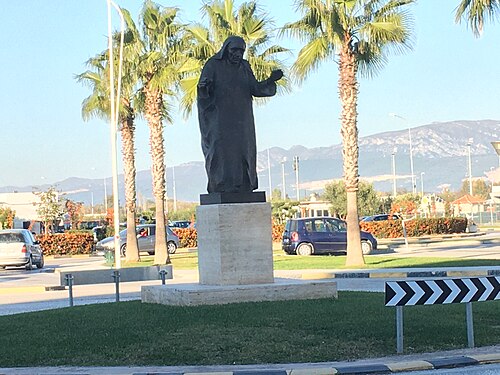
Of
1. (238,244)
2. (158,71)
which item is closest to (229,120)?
(238,244)

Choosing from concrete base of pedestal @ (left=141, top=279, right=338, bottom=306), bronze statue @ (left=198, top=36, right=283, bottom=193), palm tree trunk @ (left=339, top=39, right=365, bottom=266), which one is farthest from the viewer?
palm tree trunk @ (left=339, top=39, right=365, bottom=266)

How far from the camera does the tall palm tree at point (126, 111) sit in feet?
114

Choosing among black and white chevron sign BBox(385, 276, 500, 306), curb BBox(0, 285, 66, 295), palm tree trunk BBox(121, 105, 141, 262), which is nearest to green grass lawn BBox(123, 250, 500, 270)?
palm tree trunk BBox(121, 105, 141, 262)

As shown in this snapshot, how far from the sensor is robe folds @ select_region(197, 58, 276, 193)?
1499 centimetres

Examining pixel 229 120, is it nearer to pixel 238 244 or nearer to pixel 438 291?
pixel 238 244

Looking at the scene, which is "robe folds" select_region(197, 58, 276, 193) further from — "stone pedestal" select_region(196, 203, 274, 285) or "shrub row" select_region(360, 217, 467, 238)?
"shrub row" select_region(360, 217, 467, 238)

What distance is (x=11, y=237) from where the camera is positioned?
112 feet

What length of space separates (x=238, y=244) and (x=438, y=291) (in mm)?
4340

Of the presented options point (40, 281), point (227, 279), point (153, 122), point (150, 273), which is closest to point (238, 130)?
point (227, 279)

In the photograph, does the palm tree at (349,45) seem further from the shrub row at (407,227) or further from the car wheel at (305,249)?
the shrub row at (407,227)

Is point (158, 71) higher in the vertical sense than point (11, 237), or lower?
higher

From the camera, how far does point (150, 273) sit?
18.7 meters

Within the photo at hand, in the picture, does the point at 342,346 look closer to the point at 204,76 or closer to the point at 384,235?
the point at 204,76

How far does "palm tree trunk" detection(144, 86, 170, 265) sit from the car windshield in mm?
5301
